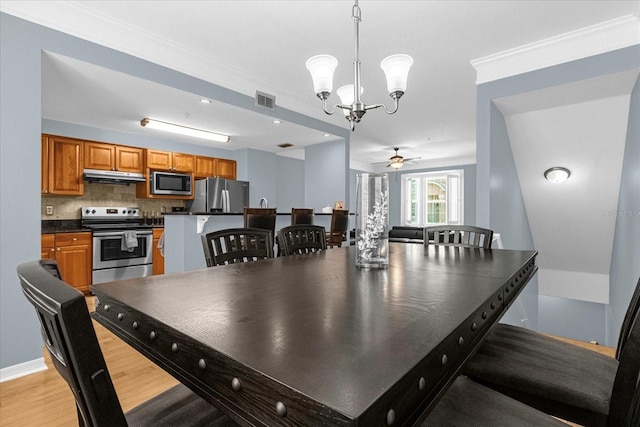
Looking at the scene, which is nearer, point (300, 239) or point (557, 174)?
point (300, 239)

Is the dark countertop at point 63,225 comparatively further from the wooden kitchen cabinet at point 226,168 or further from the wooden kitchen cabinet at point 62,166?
the wooden kitchen cabinet at point 226,168

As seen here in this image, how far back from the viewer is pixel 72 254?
13.3ft

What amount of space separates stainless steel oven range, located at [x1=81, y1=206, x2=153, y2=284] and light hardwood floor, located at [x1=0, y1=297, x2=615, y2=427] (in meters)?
2.25

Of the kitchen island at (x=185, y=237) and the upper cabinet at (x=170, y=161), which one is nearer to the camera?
the kitchen island at (x=185, y=237)

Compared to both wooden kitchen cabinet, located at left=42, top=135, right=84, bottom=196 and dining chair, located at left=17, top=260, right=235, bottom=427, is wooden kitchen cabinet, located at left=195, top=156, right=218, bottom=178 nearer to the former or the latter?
wooden kitchen cabinet, located at left=42, top=135, right=84, bottom=196

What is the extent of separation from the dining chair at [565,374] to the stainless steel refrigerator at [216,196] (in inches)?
186

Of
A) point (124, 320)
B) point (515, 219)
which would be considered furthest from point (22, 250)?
point (515, 219)

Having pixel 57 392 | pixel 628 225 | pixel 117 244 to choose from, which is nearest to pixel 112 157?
pixel 117 244

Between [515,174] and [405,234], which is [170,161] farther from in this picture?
[405,234]

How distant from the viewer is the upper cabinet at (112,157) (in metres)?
4.45

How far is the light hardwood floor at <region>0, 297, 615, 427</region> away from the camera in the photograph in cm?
167

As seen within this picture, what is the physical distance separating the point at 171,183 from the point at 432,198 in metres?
6.86

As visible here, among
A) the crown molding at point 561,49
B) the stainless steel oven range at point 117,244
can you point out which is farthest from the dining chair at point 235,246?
the stainless steel oven range at point 117,244

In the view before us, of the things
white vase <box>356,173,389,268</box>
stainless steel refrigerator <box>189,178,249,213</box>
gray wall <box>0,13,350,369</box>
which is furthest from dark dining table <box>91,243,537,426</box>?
stainless steel refrigerator <box>189,178,249,213</box>
